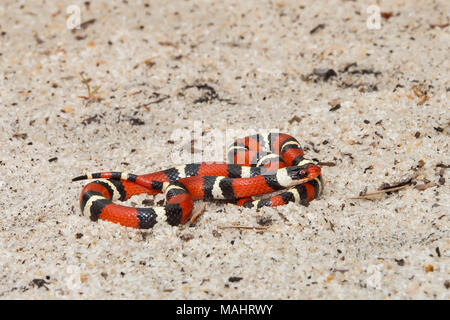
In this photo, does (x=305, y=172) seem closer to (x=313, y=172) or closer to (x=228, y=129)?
(x=313, y=172)

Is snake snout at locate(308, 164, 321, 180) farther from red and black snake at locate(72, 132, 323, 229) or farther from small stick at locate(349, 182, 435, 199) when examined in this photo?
small stick at locate(349, 182, 435, 199)

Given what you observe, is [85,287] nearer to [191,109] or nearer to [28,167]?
[28,167]

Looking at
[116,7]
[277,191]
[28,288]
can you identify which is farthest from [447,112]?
[116,7]

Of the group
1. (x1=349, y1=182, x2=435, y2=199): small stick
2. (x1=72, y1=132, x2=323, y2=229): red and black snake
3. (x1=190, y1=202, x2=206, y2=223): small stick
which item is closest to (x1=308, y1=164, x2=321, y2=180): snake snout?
(x1=72, y1=132, x2=323, y2=229): red and black snake

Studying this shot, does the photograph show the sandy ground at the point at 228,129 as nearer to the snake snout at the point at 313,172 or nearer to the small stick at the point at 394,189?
the small stick at the point at 394,189

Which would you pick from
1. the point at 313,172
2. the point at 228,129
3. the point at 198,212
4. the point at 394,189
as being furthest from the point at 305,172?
the point at 228,129

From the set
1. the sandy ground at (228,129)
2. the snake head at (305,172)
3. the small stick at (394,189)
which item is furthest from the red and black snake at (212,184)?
the small stick at (394,189)
